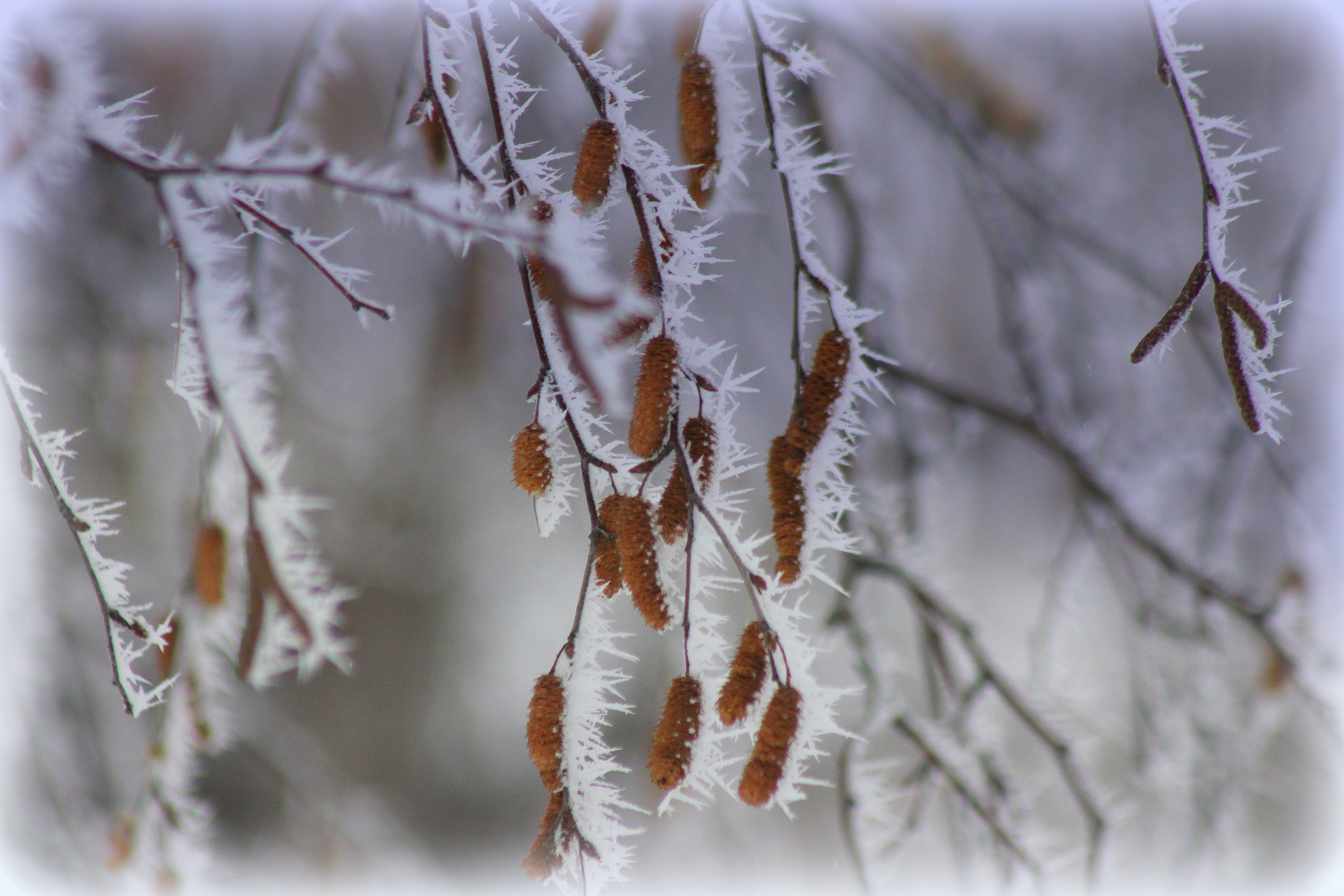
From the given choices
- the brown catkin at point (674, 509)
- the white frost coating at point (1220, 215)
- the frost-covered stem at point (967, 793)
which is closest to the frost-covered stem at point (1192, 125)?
the white frost coating at point (1220, 215)

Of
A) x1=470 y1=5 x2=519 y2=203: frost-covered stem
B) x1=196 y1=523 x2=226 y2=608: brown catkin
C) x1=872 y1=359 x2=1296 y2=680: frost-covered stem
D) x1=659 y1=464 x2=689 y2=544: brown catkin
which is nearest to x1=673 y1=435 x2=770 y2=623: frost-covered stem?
x1=659 y1=464 x2=689 y2=544: brown catkin

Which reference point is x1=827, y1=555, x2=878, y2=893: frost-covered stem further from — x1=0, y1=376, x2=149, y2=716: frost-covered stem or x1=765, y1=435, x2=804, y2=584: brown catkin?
x1=0, y1=376, x2=149, y2=716: frost-covered stem

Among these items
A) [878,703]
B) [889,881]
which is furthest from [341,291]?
[889,881]

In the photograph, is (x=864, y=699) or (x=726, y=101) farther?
(x=864, y=699)

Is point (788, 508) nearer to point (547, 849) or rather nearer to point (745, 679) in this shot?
point (745, 679)

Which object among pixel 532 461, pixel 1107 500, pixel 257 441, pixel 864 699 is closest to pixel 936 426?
pixel 1107 500

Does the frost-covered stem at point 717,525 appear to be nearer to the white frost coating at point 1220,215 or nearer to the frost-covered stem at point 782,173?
the frost-covered stem at point 782,173
